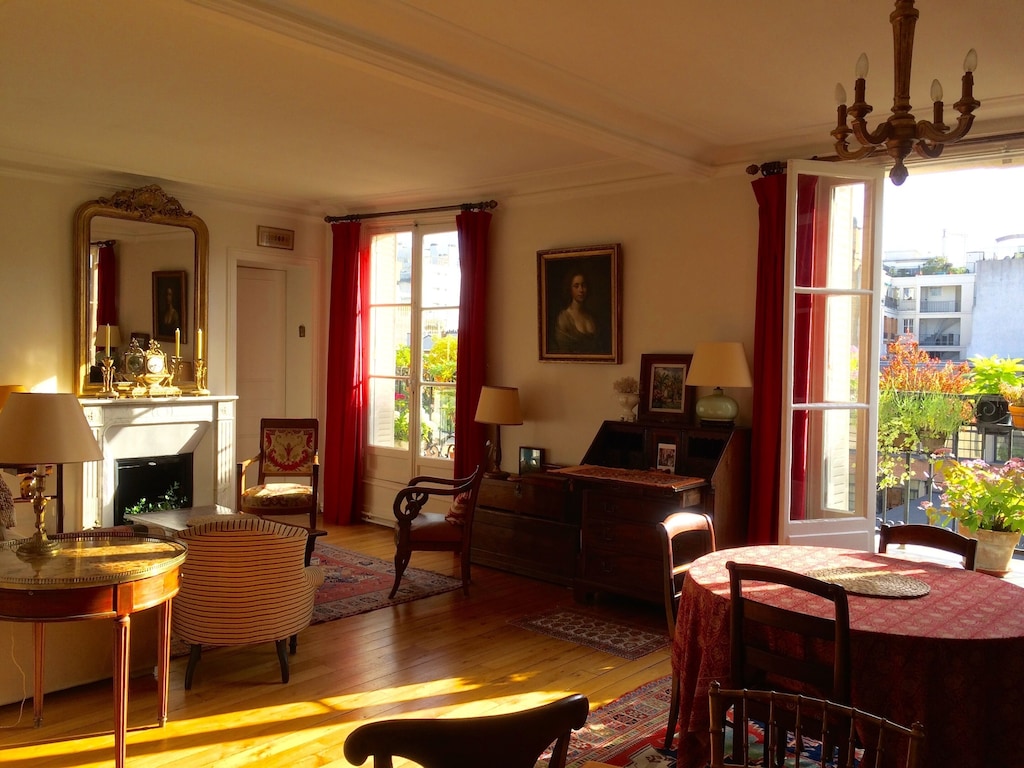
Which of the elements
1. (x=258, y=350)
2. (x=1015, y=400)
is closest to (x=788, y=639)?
(x=1015, y=400)

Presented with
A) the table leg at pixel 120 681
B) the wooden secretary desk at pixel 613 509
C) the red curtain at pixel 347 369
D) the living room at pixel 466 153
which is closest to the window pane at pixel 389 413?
the red curtain at pixel 347 369

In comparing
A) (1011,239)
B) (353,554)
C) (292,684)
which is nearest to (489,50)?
(292,684)

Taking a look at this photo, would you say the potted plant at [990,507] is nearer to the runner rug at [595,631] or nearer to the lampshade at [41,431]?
the runner rug at [595,631]

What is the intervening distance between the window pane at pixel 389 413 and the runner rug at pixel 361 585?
1371mm

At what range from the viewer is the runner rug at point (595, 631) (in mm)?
4453

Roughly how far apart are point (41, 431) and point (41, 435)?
0.05 ft

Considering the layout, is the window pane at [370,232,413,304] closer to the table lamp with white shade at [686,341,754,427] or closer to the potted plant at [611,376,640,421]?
the potted plant at [611,376,640,421]

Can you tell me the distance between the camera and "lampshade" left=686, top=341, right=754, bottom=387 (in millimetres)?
4949

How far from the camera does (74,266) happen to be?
620 centimetres

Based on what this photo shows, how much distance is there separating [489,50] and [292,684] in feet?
9.86

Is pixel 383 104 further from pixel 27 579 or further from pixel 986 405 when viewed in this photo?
pixel 986 405

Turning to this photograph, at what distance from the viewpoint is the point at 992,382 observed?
19.6ft

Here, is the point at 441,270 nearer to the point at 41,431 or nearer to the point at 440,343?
the point at 440,343

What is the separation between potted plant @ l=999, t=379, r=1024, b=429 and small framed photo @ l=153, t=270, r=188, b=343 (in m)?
6.26
